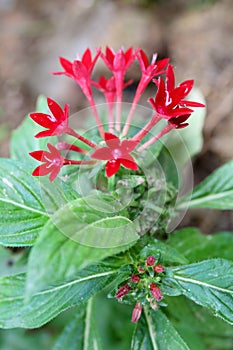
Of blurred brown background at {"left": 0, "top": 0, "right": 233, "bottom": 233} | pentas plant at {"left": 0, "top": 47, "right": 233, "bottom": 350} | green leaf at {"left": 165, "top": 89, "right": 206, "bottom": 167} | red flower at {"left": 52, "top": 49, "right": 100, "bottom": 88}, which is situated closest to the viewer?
pentas plant at {"left": 0, "top": 47, "right": 233, "bottom": 350}

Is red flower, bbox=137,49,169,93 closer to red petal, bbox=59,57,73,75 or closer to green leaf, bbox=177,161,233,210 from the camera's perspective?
red petal, bbox=59,57,73,75

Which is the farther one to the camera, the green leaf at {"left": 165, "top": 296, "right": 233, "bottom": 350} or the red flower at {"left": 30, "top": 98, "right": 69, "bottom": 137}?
the green leaf at {"left": 165, "top": 296, "right": 233, "bottom": 350}

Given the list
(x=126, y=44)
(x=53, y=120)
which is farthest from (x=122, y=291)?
(x=126, y=44)

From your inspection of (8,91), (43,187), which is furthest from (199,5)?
(43,187)

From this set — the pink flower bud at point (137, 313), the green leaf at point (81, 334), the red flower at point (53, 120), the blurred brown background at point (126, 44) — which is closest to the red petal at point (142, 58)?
the red flower at point (53, 120)

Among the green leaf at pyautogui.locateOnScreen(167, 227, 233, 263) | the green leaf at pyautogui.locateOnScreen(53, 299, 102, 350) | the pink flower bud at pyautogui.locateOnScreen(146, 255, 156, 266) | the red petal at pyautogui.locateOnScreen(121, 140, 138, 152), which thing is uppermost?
the red petal at pyautogui.locateOnScreen(121, 140, 138, 152)

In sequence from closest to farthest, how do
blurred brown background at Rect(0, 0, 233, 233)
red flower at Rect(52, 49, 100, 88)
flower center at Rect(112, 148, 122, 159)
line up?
flower center at Rect(112, 148, 122, 159)
red flower at Rect(52, 49, 100, 88)
blurred brown background at Rect(0, 0, 233, 233)

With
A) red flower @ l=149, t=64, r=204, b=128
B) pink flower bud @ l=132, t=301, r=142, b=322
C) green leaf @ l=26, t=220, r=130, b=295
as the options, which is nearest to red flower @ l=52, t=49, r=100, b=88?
red flower @ l=149, t=64, r=204, b=128
